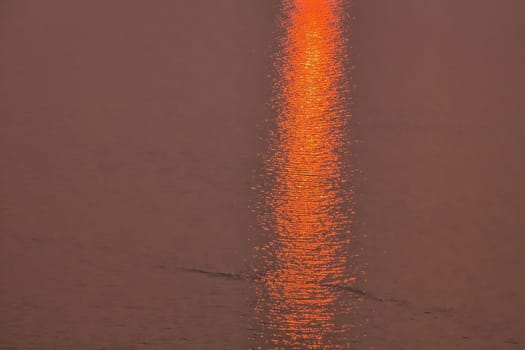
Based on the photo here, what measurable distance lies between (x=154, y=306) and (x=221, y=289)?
12 centimetres

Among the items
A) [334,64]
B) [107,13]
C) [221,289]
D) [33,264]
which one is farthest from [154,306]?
[107,13]

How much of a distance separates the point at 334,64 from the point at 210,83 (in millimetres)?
358

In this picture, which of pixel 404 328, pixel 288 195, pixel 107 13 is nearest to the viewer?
pixel 404 328

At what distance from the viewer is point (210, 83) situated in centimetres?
263

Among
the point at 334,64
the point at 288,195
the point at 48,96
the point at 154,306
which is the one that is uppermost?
the point at 334,64

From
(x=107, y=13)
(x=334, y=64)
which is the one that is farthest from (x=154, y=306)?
(x=107, y=13)

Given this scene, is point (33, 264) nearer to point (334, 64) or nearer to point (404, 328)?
point (404, 328)

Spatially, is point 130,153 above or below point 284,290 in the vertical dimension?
above

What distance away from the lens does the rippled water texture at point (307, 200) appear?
163 centimetres

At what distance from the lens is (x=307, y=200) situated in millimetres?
2029

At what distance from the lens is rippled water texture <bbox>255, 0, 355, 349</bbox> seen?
5.34ft

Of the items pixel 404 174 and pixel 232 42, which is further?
pixel 232 42

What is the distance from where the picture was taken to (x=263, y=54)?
2826 mm

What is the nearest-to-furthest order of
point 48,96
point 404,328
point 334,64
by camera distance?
point 404,328, point 48,96, point 334,64
